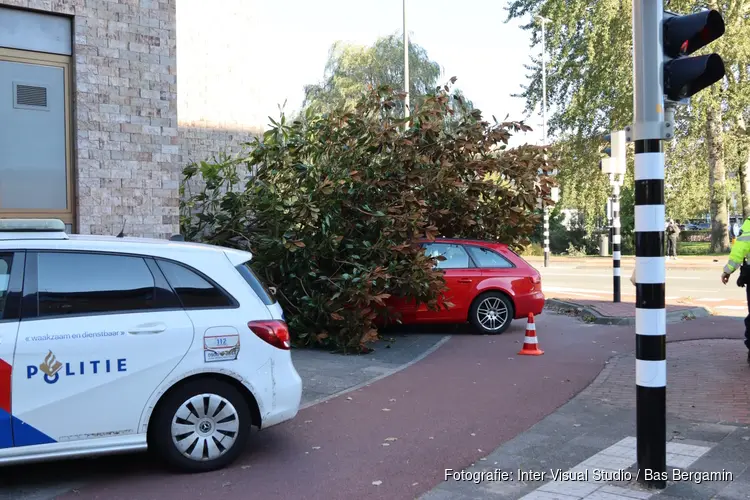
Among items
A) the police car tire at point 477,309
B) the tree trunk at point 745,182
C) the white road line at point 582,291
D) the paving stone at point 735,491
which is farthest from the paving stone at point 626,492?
the tree trunk at point 745,182

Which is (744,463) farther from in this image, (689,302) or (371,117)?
(689,302)

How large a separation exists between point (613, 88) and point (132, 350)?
85.4 feet

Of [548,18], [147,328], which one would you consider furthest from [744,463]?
[548,18]

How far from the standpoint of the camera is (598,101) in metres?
28.7

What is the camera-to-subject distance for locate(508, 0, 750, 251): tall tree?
2573 centimetres

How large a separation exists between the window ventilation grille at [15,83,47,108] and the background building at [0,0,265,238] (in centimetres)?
1

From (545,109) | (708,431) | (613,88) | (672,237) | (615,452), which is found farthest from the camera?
(545,109)

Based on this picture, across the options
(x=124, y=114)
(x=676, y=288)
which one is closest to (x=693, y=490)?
(x=124, y=114)

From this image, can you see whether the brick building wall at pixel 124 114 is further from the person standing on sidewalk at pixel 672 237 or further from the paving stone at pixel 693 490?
the person standing on sidewalk at pixel 672 237

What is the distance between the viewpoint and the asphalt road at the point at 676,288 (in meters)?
15.4

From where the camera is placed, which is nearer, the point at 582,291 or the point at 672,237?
the point at 582,291

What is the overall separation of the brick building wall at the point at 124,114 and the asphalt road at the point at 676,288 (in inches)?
408

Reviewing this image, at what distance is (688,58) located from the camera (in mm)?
4562

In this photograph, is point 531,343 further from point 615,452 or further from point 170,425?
point 170,425
